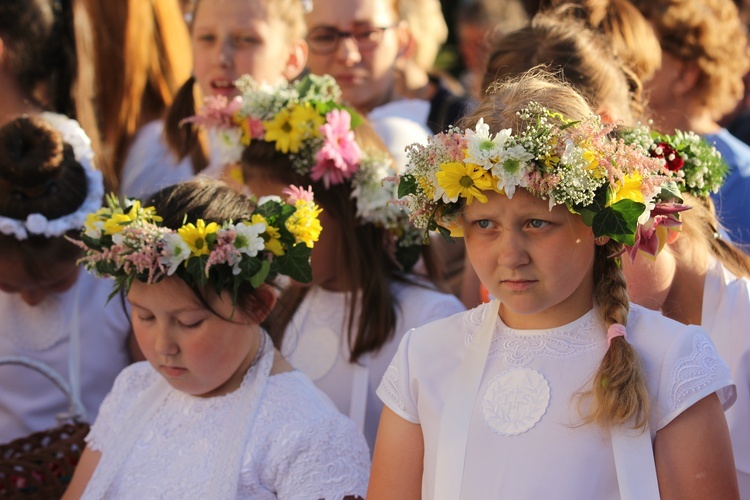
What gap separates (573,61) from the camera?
11.7 ft

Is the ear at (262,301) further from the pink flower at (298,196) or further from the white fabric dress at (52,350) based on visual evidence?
the white fabric dress at (52,350)

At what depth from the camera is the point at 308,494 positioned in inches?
111

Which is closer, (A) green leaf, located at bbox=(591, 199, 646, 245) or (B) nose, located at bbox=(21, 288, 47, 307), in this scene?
(A) green leaf, located at bbox=(591, 199, 646, 245)

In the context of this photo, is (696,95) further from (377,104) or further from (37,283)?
(37,283)

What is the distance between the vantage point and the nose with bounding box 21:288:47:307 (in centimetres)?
397

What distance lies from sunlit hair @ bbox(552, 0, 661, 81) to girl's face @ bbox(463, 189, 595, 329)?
174cm

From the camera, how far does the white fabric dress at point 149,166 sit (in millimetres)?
4844

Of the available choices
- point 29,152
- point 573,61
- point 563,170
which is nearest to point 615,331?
point 563,170

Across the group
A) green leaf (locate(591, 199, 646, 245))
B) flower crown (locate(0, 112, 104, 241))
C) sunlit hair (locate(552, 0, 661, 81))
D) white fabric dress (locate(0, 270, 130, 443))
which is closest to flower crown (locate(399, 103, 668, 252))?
green leaf (locate(591, 199, 646, 245))

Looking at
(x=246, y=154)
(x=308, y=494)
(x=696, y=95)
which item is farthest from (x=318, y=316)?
(x=696, y=95)

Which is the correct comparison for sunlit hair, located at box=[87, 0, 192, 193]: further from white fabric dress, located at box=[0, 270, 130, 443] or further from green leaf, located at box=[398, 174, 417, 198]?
green leaf, located at box=[398, 174, 417, 198]

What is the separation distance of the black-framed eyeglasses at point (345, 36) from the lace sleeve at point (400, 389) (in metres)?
2.41

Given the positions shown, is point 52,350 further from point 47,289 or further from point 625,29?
point 625,29

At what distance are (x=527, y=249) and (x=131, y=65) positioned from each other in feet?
11.4
